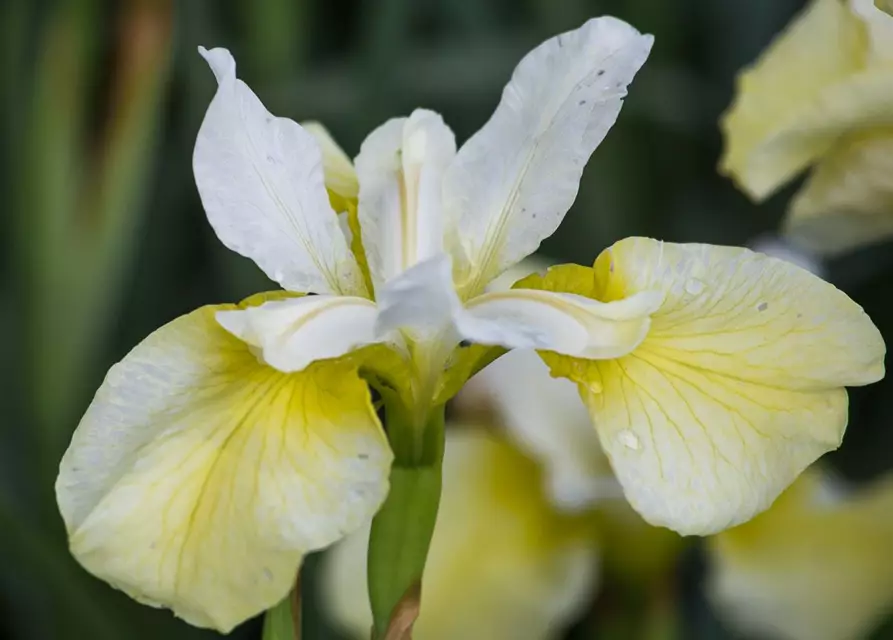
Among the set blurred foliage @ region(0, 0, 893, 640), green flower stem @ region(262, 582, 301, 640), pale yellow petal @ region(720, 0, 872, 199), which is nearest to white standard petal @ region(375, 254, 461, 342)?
green flower stem @ region(262, 582, 301, 640)

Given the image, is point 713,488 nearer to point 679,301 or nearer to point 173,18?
point 679,301

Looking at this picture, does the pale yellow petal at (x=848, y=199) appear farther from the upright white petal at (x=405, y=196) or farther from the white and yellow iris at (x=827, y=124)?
the upright white petal at (x=405, y=196)

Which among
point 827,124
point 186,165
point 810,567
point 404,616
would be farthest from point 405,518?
point 186,165

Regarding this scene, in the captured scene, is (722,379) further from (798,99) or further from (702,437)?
(798,99)

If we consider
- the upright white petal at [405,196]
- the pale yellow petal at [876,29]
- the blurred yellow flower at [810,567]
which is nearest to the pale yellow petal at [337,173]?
the upright white petal at [405,196]

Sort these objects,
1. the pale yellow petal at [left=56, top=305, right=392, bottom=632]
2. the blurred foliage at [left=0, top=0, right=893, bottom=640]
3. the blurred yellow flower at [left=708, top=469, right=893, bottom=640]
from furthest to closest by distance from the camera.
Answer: the blurred foliage at [left=0, top=0, right=893, bottom=640]
the blurred yellow flower at [left=708, top=469, right=893, bottom=640]
the pale yellow petal at [left=56, top=305, right=392, bottom=632]

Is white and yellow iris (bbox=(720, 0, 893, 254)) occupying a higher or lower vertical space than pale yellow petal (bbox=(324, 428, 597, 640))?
higher

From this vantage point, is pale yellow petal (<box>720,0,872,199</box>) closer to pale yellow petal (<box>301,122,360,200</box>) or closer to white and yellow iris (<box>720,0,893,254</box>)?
white and yellow iris (<box>720,0,893,254</box>)
